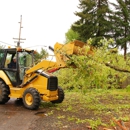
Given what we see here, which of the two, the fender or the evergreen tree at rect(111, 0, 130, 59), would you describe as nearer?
the fender

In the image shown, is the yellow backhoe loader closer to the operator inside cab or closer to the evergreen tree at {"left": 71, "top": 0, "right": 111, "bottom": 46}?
the operator inside cab

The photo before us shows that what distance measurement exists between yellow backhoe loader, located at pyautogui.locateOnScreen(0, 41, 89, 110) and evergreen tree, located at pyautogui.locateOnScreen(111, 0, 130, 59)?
1754 cm

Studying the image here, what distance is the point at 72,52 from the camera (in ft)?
23.4

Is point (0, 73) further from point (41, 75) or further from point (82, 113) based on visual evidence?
point (82, 113)

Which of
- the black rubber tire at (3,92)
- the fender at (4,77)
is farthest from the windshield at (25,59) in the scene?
the black rubber tire at (3,92)

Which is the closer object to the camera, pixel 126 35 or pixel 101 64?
pixel 101 64

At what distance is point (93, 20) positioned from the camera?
24422 millimetres

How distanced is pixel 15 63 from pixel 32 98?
1826 millimetres

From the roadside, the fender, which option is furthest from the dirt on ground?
the fender

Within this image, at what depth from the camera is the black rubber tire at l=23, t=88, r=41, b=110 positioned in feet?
25.7

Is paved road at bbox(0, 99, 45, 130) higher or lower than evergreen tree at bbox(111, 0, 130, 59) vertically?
lower

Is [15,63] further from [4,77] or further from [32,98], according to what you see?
[32,98]

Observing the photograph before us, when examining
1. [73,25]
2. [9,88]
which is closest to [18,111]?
[9,88]

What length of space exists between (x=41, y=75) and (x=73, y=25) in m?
17.6
